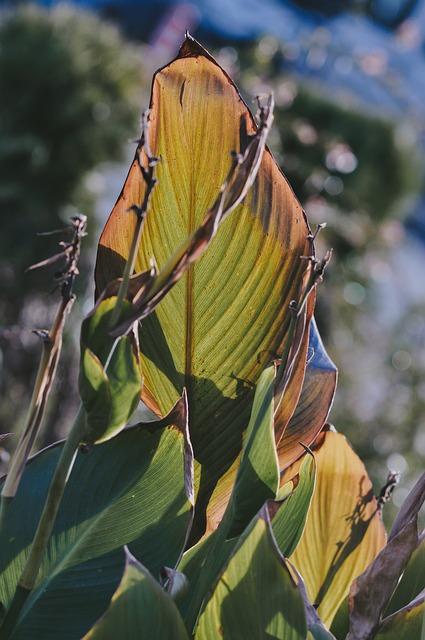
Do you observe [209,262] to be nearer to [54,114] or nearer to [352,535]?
[352,535]

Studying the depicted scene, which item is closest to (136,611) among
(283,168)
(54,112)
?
(54,112)

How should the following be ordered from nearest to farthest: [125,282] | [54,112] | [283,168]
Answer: [125,282] < [54,112] < [283,168]

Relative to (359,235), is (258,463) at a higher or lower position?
higher

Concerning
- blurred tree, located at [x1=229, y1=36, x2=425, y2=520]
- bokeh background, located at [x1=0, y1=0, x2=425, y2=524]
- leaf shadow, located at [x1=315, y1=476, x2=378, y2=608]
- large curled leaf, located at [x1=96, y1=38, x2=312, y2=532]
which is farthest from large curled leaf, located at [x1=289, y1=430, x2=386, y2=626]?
blurred tree, located at [x1=229, y1=36, x2=425, y2=520]

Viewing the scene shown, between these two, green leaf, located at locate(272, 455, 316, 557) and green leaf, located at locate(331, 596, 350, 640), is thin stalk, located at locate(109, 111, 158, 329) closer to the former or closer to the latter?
green leaf, located at locate(272, 455, 316, 557)

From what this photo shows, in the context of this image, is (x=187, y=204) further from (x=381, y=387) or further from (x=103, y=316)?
(x=381, y=387)
